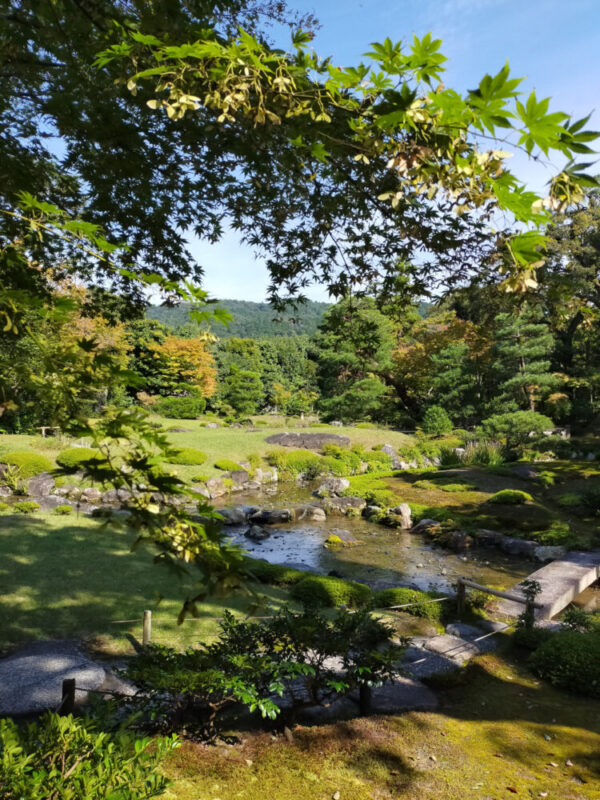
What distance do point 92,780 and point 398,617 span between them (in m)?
5.85

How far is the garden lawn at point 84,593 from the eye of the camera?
544 cm

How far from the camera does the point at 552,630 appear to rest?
6668 millimetres

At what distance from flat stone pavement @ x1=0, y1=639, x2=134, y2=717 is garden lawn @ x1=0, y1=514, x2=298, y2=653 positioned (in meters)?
0.47

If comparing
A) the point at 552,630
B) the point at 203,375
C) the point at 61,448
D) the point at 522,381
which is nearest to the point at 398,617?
the point at 552,630

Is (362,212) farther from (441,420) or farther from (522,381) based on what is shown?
(441,420)

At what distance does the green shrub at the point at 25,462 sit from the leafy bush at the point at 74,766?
13725 mm

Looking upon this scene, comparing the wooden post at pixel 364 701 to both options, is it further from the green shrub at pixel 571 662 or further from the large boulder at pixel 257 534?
the large boulder at pixel 257 534

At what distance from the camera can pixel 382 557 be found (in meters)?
10.9

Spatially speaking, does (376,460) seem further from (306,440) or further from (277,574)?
(277,574)

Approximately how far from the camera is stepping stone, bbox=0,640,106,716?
3.86 metres

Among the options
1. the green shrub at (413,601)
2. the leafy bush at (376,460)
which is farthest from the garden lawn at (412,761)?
the leafy bush at (376,460)

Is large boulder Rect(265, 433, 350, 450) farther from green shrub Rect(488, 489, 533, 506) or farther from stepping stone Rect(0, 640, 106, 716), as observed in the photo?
stepping stone Rect(0, 640, 106, 716)

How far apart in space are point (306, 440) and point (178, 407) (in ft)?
33.7

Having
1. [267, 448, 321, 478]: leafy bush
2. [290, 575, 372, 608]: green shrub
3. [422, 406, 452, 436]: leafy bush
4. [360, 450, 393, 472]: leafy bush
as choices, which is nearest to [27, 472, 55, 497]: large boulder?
[267, 448, 321, 478]: leafy bush
